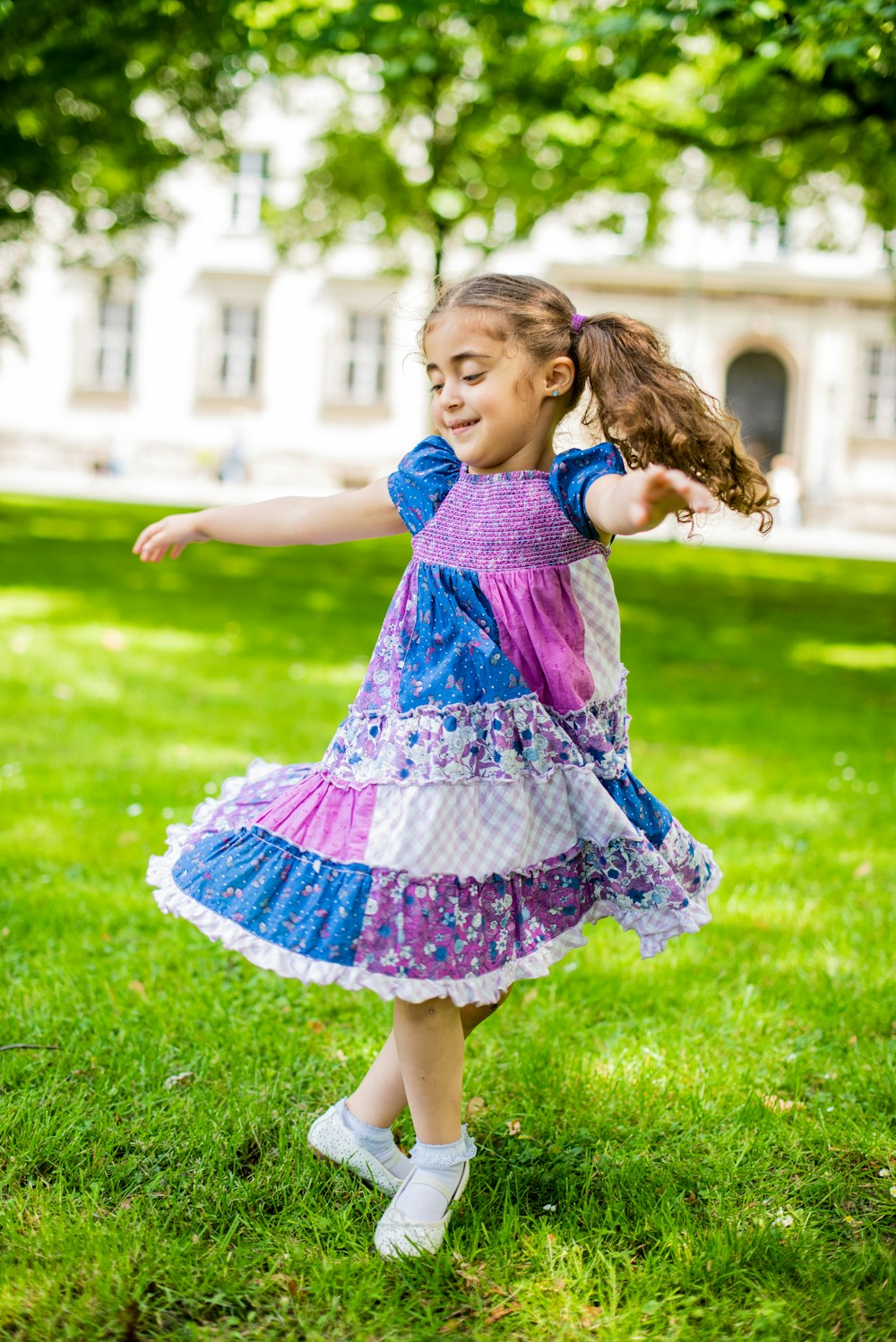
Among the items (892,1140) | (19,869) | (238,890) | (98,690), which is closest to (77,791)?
(19,869)

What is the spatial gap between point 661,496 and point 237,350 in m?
31.9

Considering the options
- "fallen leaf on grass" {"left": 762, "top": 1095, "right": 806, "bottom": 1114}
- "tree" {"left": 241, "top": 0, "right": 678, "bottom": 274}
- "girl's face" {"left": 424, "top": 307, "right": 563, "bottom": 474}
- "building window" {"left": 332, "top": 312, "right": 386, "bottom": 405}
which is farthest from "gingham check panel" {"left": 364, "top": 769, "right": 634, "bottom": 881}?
"building window" {"left": 332, "top": 312, "right": 386, "bottom": 405}

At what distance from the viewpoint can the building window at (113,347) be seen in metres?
32.8

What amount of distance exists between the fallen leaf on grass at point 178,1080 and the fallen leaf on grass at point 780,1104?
1.26m

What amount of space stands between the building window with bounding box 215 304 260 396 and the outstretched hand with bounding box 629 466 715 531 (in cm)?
3149

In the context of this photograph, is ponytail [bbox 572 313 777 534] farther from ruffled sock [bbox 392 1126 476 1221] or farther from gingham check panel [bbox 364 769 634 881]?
ruffled sock [bbox 392 1126 476 1221]

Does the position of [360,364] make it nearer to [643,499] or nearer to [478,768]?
[478,768]

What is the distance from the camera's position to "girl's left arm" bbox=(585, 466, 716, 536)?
2012 millimetres

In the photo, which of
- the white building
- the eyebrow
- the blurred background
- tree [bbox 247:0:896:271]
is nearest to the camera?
the eyebrow

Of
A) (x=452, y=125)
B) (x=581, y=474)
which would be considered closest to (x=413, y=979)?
(x=581, y=474)

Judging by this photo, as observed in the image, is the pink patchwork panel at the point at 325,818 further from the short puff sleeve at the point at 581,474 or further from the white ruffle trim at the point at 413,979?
the short puff sleeve at the point at 581,474

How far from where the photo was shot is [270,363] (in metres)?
32.2

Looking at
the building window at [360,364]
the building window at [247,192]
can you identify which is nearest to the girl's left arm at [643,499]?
the building window at [360,364]

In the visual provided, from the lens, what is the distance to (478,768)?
2.27m
